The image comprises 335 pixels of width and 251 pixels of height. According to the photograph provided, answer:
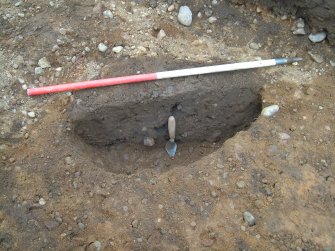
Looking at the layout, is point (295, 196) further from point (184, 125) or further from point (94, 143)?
point (94, 143)

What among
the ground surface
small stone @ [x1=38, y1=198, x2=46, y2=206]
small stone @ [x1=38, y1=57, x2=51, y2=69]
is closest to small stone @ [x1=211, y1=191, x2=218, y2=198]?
the ground surface

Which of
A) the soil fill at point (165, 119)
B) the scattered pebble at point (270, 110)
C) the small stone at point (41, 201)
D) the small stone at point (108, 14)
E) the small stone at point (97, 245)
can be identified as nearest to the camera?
the small stone at point (97, 245)

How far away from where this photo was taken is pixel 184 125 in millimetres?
2785

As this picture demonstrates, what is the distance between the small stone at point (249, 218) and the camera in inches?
84.6

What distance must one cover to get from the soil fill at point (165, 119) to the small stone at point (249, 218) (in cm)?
68

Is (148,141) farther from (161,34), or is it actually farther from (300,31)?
(300,31)

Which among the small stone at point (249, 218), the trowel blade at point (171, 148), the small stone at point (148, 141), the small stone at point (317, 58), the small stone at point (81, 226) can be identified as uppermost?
the small stone at point (317, 58)

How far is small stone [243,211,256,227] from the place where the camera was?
7.05 ft

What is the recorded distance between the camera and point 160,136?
9.20 feet

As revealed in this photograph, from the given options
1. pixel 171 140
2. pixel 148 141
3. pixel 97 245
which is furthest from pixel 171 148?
pixel 97 245

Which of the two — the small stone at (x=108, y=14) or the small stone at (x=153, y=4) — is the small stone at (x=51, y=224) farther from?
the small stone at (x=153, y=4)

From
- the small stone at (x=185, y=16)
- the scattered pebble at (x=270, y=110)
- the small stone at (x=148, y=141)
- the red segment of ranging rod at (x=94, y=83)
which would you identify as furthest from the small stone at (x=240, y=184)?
the small stone at (x=185, y=16)

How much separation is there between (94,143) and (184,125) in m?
0.63

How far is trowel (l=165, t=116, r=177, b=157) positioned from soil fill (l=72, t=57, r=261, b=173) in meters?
0.04
